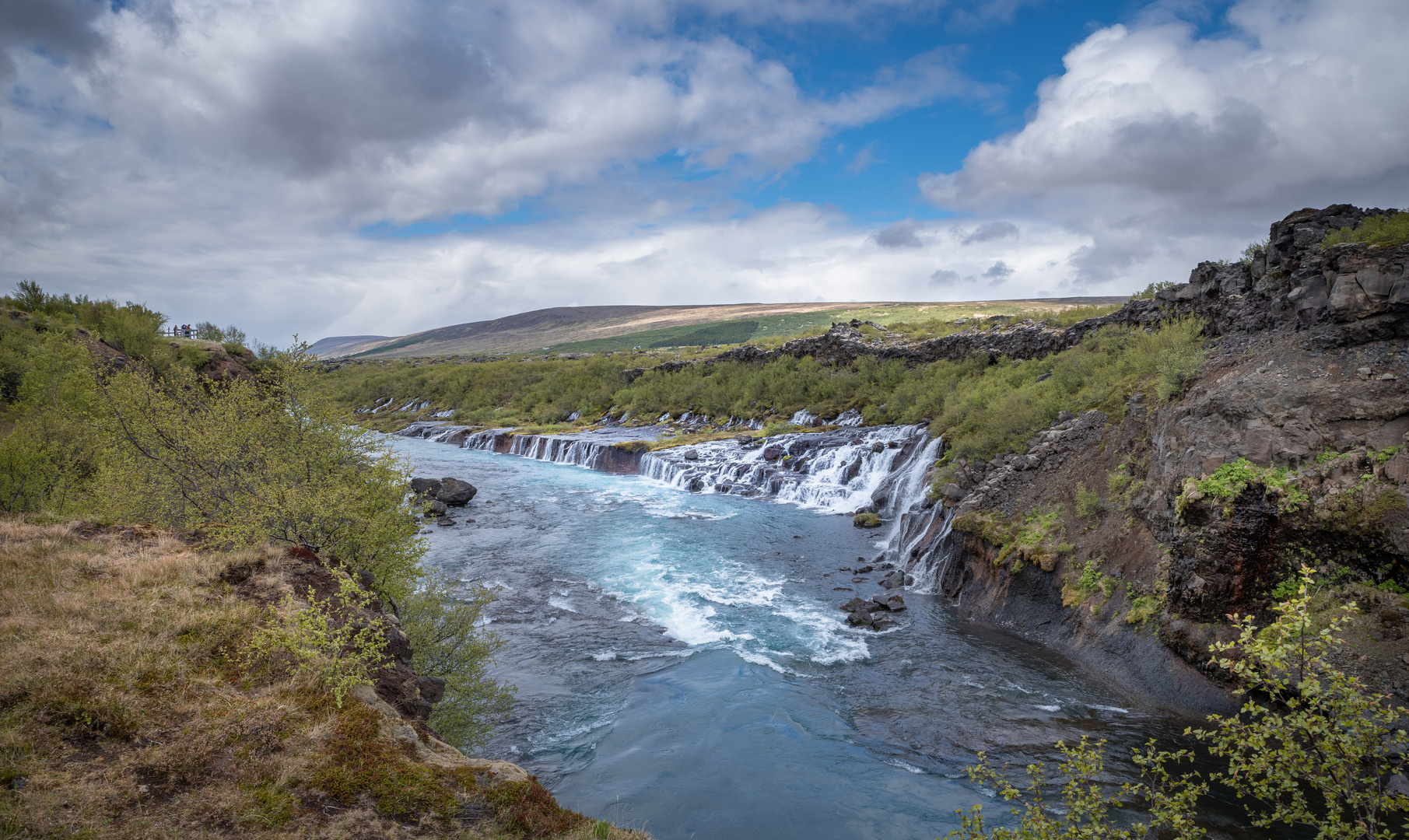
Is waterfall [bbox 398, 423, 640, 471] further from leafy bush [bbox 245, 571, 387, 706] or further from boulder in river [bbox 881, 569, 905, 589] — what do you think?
leafy bush [bbox 245, 571, 387, 706]

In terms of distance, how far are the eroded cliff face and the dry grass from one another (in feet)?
38.8

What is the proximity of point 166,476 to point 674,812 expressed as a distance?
13759 mm

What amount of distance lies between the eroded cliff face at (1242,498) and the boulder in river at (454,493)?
84.1 feet

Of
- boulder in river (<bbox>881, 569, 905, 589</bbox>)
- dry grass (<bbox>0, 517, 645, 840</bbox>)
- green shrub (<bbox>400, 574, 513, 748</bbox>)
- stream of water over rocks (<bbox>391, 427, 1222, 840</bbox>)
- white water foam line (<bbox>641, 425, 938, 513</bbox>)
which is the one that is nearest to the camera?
dry grass (<bbox>0, 517, 645, 840</bbox>)

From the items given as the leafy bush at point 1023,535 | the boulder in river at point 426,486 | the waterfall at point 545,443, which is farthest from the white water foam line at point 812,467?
the boulder in river at point 426,486

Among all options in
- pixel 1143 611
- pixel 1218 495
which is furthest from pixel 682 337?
Answer: pixel 1218 495

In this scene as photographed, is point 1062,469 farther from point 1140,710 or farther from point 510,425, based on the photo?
point 510,425

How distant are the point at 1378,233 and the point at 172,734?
22.6 metres

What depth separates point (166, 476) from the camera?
14.7 meters

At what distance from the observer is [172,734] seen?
6527 mm

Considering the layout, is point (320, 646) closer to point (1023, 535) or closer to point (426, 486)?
point (1023, 535)

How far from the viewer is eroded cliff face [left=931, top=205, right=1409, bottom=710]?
10.9 m

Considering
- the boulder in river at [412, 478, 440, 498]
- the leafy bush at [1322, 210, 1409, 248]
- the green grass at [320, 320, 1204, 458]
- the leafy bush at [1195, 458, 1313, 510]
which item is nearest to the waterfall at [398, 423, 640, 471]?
the green grass at [320, 320, 1204, 458]

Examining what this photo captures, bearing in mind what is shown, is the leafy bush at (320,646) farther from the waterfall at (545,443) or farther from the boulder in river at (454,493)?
the waterfall at (545,443)
